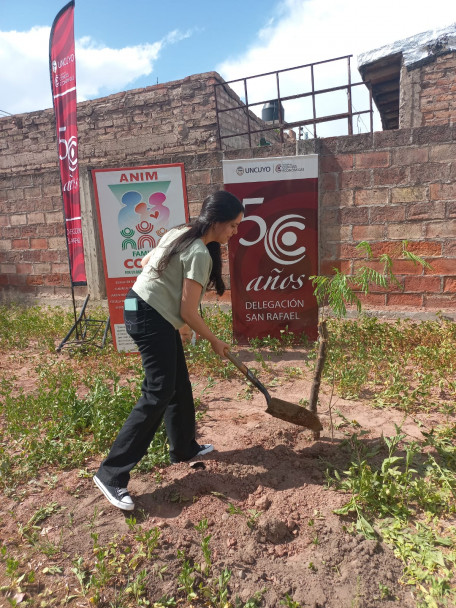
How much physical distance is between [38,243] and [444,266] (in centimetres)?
626

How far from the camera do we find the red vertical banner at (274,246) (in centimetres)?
480

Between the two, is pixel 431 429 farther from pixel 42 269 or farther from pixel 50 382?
pixel 42 269

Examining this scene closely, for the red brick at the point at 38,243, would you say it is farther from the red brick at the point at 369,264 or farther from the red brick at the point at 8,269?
the red brick at the point at 369,264

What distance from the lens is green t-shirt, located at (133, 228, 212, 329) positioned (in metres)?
2.38

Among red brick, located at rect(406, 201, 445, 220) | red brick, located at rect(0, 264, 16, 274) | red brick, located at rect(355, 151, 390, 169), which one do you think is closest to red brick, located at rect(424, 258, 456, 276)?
red brick, located at rect(406, 201, 445, 220)

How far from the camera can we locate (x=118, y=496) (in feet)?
7.85

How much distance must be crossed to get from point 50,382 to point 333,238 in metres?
3.75

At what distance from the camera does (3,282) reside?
24.9ft

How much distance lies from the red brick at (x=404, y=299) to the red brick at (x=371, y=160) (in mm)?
1600

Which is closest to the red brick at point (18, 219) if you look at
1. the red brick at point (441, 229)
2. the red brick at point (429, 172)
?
the red brick at point (429, 172)

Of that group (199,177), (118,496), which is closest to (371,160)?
(199,177)

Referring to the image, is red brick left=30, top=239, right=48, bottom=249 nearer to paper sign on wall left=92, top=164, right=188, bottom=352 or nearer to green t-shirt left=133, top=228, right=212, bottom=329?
paper sign on wall left=92, top=164, right=188, bottom=352

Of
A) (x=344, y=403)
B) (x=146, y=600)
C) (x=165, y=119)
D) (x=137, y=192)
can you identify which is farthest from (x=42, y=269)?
(x=146, y=600)

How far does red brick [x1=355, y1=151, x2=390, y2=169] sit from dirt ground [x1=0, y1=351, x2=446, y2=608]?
10.4 ft
